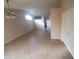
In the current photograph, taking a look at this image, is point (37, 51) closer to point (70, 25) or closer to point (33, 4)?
point (70, 25)


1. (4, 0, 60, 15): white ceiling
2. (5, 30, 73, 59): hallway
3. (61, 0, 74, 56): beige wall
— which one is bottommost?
(5, 30, 73, 59): hallway

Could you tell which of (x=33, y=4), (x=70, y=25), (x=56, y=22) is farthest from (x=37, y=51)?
(x=33, y=4)

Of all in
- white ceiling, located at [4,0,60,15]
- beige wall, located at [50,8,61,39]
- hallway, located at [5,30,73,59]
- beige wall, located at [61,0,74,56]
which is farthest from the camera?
beige wall, located at [50,8,61,39]

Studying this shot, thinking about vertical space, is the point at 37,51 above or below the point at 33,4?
below

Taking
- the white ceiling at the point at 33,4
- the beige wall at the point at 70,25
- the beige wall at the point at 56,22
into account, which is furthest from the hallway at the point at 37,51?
the white ceiling at the point at 33,4

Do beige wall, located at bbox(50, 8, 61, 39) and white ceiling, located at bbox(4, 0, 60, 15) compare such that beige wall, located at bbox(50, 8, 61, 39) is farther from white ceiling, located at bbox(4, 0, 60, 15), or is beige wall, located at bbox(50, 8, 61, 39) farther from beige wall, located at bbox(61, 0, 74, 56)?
beige wall, located at bbox(61, 0, 74, 56)

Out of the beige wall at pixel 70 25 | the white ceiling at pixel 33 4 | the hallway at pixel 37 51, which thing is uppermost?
the white ceiling at pixel 33 4

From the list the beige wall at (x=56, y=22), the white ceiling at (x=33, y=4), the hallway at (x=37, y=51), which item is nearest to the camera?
the hallway at (x=37, y=51)

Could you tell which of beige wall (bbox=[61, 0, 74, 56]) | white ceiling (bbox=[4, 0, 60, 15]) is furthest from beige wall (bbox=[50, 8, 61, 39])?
beige wall (bbox=[61, 0, 74, 56])

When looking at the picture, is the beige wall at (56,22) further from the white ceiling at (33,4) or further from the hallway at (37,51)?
the hallway at (37,51)
